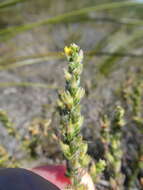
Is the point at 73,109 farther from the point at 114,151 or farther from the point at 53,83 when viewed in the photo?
the point at 53,83

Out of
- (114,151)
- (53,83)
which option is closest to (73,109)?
(114,151)

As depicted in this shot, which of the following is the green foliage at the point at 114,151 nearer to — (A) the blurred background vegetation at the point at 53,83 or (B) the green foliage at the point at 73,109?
(A) the blurred background vegetation at the point at 53,83

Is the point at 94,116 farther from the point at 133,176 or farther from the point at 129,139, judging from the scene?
the point at 133,176

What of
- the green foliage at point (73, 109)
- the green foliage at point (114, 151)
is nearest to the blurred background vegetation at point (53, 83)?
the green foliage at point (114, 151)

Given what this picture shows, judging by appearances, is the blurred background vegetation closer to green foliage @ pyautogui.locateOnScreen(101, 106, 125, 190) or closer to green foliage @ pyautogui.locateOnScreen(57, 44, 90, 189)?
green foliage @ pyautogui.locateOnScreen(101, 106, 125, 190)

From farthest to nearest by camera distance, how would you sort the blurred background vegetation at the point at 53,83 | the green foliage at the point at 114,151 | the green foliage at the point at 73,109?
1. the blurred background vegetation at the point at 53,83
2. the green foliage at the point at 114,151
3. the green foliage at the point at 73,109

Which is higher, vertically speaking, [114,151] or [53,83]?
[53,83]

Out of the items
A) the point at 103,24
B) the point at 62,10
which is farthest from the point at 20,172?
the point at 62,10

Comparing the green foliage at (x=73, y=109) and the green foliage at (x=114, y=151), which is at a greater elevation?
the green foliage at (x=73, y=109)

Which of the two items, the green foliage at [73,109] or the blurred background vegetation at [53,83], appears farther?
the blurred background vegetation at [53,83]
